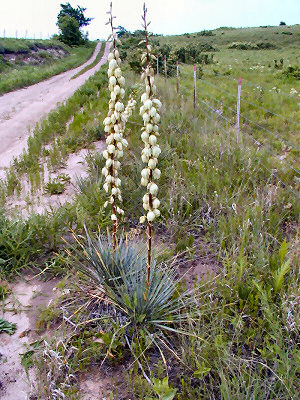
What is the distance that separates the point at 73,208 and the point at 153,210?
1912mm

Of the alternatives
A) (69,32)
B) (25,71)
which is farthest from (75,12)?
(25,71)

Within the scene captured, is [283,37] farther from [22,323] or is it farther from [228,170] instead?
[22,323]

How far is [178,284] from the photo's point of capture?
321 centimetres

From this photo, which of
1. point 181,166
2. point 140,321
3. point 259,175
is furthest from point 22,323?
point 259,175

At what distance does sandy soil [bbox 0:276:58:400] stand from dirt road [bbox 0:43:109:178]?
3534 millimetres

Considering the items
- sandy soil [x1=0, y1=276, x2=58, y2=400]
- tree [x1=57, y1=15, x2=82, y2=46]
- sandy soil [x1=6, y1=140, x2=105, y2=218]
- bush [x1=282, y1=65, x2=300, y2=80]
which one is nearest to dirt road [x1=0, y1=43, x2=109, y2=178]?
sandy soil [x1=6, y1=140, x2=105, y2=218]

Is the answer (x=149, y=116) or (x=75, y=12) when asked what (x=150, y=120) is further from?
(x=75, y=12)

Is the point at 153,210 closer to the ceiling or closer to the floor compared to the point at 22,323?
closer to the ceiling

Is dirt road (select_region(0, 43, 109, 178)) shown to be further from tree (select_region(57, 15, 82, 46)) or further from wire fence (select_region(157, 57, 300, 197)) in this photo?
tree (select_region(57, 15, 82, 46))

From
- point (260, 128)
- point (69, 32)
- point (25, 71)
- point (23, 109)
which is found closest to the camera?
point (260, 128)

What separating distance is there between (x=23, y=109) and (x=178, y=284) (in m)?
11.4

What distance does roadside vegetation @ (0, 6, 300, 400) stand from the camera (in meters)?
2.39

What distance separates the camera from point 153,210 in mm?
2619

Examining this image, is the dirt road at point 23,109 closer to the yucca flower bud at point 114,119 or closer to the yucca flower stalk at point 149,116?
the yucca flower bud at point 114,119
